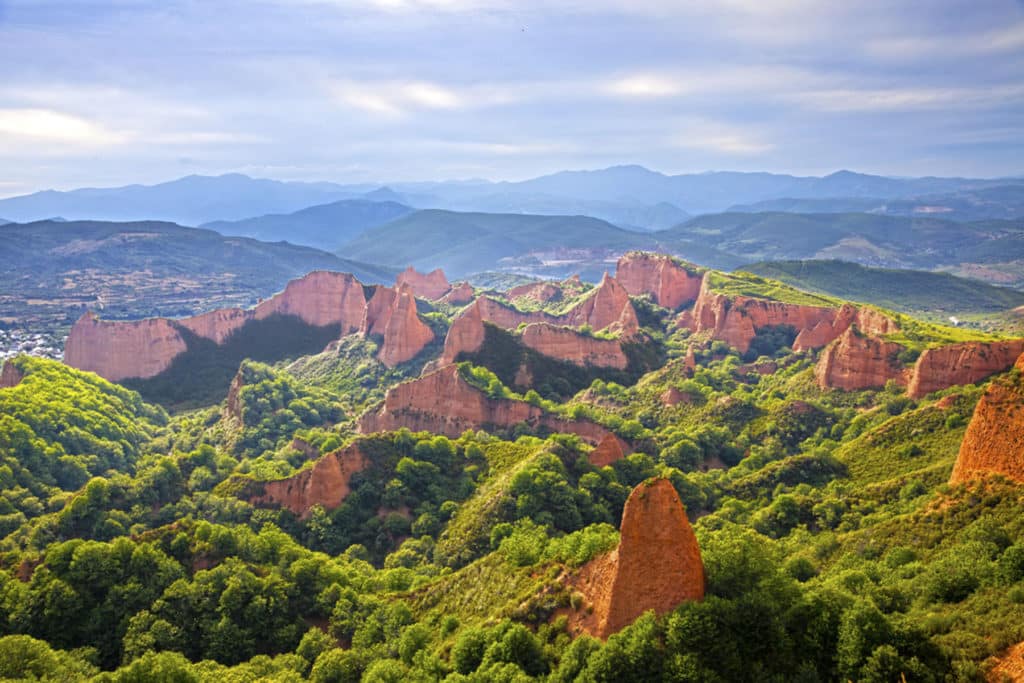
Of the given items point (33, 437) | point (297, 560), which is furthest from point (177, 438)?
point (297, 560)

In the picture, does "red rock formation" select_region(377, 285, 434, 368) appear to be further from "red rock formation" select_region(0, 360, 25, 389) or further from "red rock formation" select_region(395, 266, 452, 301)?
"red rock formation" select_region(395, 266, 452, 301)

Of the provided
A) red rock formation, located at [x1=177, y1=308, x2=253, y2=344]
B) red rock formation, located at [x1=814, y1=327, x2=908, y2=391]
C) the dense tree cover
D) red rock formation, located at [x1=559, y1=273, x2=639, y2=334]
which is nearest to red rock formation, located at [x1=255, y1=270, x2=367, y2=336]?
red rock formation, located at [x1=177, y1=308, x2=253, y2=344]

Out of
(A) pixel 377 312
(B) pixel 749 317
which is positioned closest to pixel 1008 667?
(B) pixel 749 317

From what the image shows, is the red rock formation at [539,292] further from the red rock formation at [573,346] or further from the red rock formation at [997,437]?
the red rock formation at [997,437]

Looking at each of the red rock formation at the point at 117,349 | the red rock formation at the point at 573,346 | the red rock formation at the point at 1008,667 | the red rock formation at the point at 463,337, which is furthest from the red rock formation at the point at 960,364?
the red rock formation at the point at 117,349

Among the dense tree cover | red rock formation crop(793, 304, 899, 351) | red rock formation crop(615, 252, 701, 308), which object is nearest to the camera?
the dense tree cover

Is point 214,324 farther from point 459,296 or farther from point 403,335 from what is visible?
point 459,296

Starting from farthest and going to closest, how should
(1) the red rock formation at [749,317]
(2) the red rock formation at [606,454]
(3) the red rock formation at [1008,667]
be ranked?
(1) the red rock formation at [749,317]
(2) the red rock formation at [606,454]
(3) the red rock formation at [1008,667]
